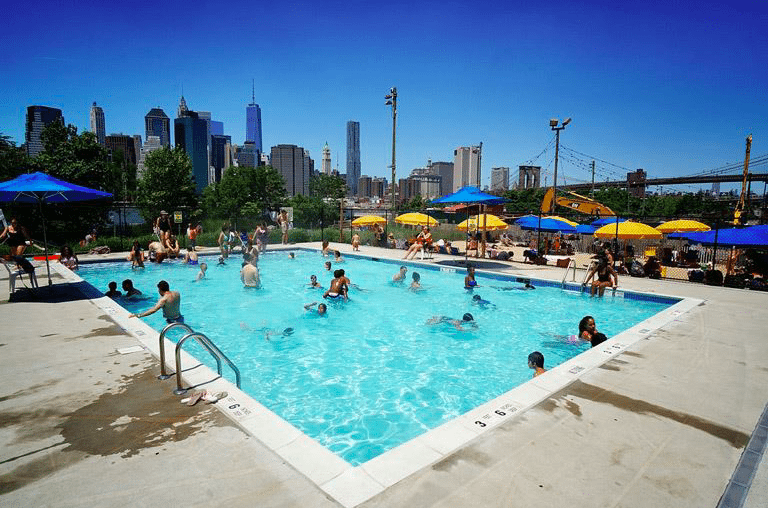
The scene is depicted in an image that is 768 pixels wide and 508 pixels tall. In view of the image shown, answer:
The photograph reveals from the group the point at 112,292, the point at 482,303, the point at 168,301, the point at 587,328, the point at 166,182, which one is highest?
the point at 166,182

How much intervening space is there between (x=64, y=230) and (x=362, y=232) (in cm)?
1640

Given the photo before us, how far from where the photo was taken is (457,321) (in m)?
9.93

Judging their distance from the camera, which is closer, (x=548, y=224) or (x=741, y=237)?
(x=741, y=237)

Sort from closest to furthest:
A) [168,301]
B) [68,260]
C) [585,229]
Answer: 1. [168,301]
2. [68,260]
3. [585,229]

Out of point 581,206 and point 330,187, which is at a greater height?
point 330,187

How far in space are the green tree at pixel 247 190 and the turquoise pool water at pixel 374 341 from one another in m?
19.2

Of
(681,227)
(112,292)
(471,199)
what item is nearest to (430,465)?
(112,292)

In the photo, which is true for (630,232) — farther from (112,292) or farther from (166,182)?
A: (166,182)

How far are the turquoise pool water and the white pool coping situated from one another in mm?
1303

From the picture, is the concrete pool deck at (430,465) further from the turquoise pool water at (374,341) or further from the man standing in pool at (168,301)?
the man standing in pool at (168,301)

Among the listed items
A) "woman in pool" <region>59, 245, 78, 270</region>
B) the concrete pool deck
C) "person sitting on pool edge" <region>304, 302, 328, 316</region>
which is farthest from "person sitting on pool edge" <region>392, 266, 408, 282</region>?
"woman in pool" <region>59, 245, 78, 270</region>

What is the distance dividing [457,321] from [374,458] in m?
6.74

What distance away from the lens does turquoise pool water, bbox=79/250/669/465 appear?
603 centimetres

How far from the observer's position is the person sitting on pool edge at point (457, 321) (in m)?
9.86
